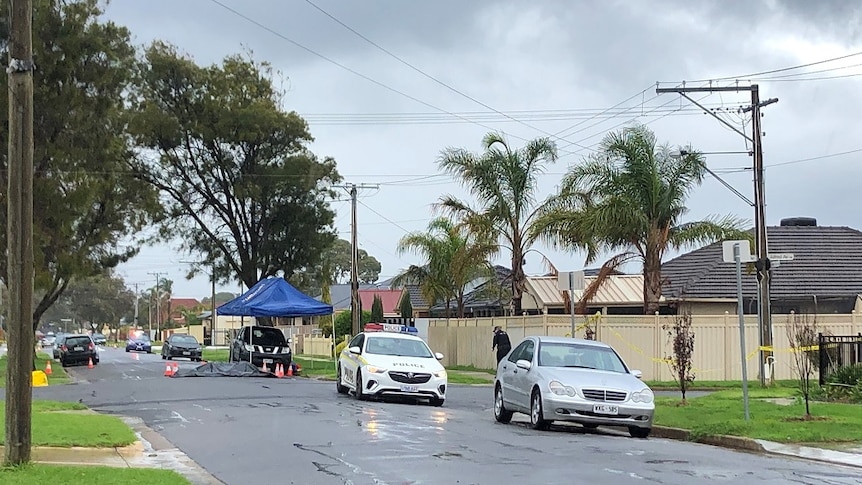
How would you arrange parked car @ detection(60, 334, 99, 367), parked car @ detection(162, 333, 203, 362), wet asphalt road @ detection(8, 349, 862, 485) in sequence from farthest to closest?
parked car @ detection(162, 333, 203, 362), parked car @ detection(60, 334, 99, 367), wet asphalt road @ detection(8, 349, 862, 485)

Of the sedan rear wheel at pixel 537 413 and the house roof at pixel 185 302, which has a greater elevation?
the house roof at pixel 185 302

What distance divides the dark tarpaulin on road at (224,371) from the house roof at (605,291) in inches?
516

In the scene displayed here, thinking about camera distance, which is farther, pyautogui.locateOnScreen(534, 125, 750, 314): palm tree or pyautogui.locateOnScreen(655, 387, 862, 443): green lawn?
pyautogui.locateOnScreen(534, 125, 750, 314): palm tree

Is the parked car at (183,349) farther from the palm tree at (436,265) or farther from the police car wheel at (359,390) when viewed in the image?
the police car wheel at (359,390)

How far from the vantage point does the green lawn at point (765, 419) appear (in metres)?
15.0

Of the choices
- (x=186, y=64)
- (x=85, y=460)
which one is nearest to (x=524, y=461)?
(x=85, y=460)

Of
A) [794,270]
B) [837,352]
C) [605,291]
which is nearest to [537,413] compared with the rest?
[837,352]

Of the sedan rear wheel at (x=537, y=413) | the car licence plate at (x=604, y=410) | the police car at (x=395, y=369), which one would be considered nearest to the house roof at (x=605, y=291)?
the police car at (x=395, y=369)

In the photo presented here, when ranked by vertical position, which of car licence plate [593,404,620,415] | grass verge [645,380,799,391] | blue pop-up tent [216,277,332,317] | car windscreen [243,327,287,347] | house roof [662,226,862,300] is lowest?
grass verge [645,380,799,391]

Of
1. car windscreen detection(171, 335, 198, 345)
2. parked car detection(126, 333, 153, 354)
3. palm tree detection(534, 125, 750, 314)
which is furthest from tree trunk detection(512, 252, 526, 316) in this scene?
parked car detection(126, 333, 153, 354)

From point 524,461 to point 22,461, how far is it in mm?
5385

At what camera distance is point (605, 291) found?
43031 mm

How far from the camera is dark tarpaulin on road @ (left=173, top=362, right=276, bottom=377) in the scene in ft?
108

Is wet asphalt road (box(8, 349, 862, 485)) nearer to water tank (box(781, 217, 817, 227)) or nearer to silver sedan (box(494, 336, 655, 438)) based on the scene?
silver sedan (box(494, 336, 655, 438))
